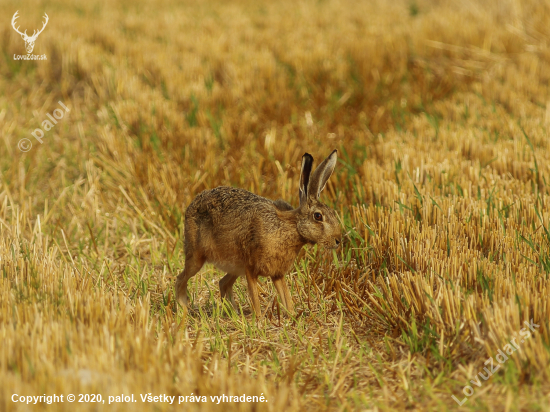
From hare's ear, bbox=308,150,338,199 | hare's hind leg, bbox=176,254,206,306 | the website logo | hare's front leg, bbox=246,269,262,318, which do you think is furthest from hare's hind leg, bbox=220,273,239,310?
the website logo

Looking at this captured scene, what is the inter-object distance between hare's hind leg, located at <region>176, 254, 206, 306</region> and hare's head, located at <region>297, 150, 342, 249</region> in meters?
0.73

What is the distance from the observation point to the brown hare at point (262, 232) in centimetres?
372

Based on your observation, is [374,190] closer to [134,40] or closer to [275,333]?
[275,333]

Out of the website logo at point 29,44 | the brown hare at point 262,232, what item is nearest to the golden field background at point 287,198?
the website logo at point 29,44

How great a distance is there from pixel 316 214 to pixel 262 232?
0.35m

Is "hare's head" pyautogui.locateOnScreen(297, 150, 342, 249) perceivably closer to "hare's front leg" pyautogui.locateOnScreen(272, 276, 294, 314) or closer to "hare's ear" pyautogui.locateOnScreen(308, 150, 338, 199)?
"hare's ear" pyautogui.locateOnScreen(308, 150, 338, 199)

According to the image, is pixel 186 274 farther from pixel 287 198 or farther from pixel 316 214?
pixel 287 198

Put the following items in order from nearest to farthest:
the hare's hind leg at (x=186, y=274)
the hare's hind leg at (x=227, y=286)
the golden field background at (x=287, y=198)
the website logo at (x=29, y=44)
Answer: the golden field background at (x=287, y=198) → the hare's hind leg at (x=186, y=274) → the hare's hind leg at (x=227, y=286) → the website logo at (x=29, y=44)

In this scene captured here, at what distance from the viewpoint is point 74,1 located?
1241 cm

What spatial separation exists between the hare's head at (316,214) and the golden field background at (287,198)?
37cm

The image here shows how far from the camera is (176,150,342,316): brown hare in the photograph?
3.72 metres

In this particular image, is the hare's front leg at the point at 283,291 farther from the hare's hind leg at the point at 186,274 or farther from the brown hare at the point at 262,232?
the hare's hind leg at the point at 186,274

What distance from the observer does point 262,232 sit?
374 centimetres

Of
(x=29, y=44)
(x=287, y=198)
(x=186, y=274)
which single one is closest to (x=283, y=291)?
(x=186, y=274)
